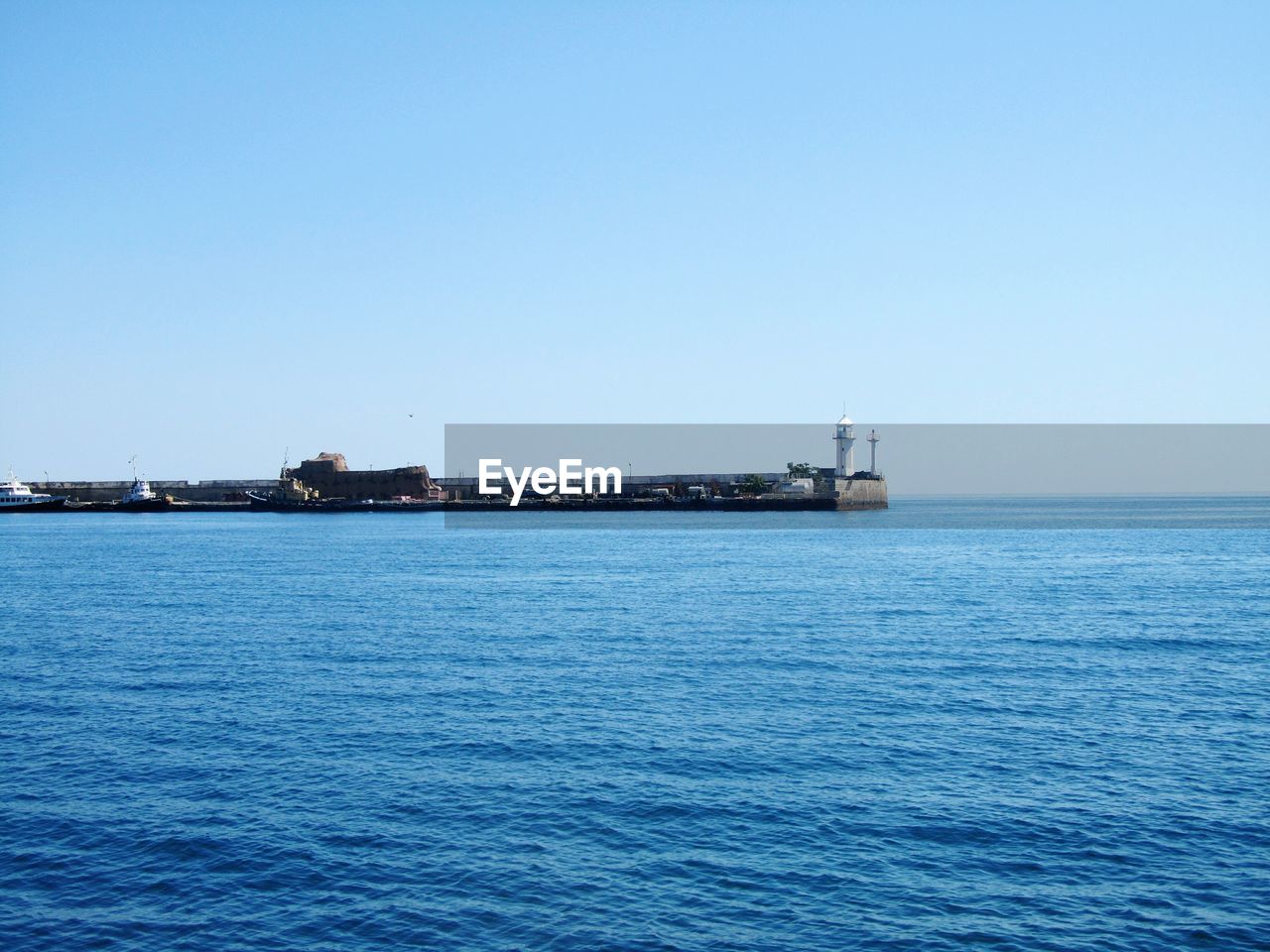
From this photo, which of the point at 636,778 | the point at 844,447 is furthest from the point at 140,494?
the point at 636,778

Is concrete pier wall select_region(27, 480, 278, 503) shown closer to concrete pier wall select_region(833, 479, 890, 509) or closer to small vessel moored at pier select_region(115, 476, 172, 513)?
small vessel moored at pier select_region(115, 476, 172, 513)

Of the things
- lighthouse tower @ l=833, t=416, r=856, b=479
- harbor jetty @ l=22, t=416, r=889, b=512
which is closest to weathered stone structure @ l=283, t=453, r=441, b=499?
harbor jetty @ l=22, t=416, r=889, b=512

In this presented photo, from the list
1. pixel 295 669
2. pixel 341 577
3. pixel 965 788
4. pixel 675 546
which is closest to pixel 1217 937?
pixel 965 788

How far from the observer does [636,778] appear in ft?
58.2

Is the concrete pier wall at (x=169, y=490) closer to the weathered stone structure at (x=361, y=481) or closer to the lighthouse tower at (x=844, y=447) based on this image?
the weathered stone structure at (x=361, y=481)

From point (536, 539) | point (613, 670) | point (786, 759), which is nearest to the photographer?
point (786, 759)

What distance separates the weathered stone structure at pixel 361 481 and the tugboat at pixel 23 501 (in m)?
35.2

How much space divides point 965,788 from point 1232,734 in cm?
706

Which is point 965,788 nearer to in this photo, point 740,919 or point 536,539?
point 740,919

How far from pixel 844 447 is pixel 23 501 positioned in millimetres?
128719

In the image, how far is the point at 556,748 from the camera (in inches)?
776

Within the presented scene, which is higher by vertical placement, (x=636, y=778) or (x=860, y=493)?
(x=860, y=493)

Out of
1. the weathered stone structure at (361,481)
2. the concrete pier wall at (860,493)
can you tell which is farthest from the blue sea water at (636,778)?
the weathered stone structure at (361,481)

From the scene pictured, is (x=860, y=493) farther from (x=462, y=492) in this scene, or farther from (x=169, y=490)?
(x=169, y=490)
